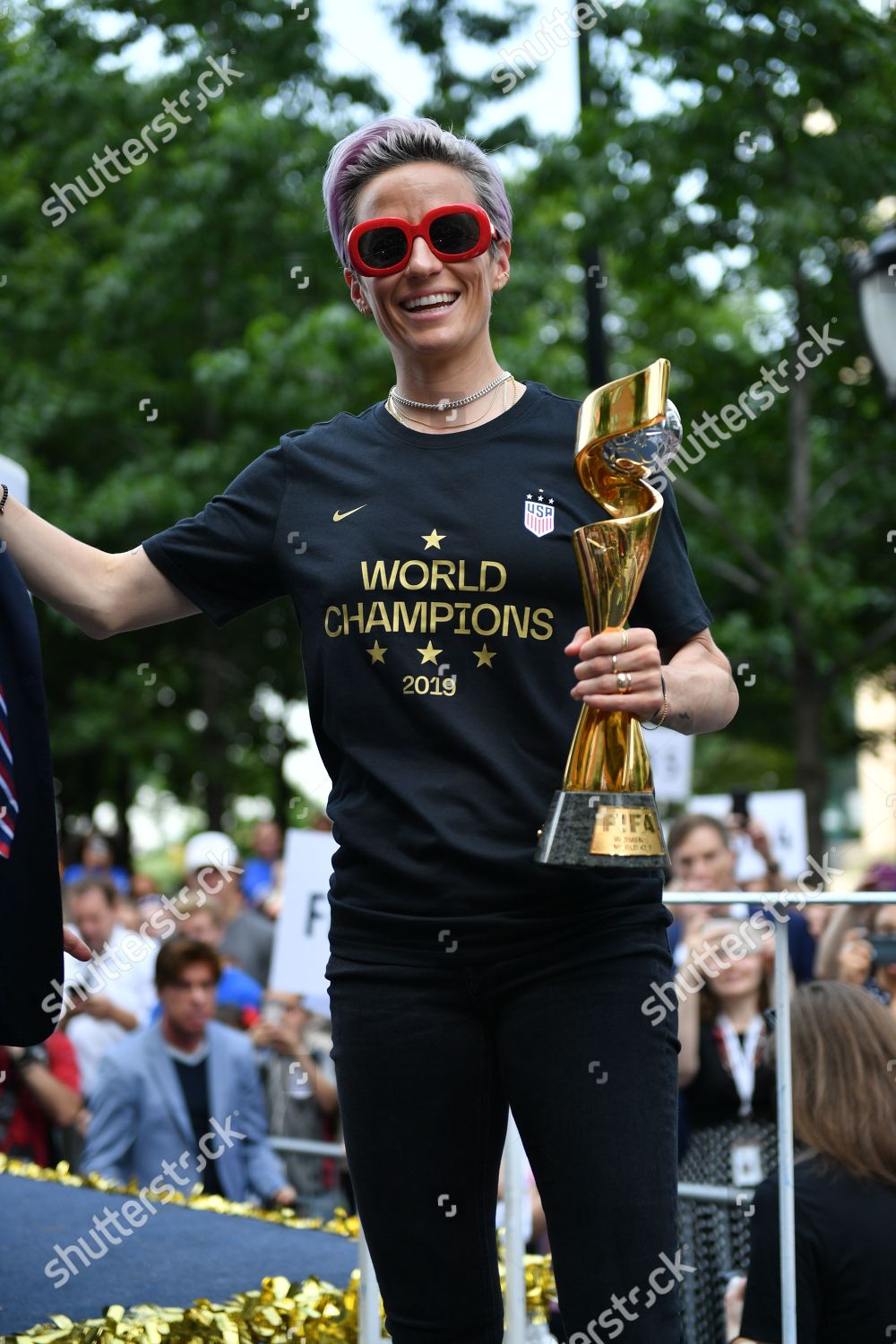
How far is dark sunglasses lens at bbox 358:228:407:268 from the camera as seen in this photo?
7.02 ft

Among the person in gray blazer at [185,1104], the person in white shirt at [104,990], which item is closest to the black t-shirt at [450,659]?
the person in gray blazer at [185,1104]

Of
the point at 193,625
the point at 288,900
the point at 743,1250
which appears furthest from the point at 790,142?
the point at 193,625

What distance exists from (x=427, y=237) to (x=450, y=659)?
0.56 meters

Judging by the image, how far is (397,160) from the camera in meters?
2.19

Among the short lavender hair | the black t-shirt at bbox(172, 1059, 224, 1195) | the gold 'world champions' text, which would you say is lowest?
the black t-shirt at bbox(172, 1059, 224, 1195)

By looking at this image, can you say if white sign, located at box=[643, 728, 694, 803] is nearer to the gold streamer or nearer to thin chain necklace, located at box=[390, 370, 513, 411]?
the gold streamer

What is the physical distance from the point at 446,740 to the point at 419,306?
0.59m

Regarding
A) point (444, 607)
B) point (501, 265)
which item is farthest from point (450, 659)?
point (501, 265)

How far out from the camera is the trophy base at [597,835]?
1.89 m

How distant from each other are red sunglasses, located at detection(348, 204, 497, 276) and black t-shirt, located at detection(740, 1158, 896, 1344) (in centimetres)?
218

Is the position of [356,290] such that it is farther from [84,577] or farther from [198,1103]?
[198,1103]

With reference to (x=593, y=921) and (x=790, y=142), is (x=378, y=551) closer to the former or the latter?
(x=593, y=921)

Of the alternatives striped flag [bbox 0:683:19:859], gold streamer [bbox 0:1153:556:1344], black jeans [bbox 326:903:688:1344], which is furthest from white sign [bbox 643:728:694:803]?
black jeans [bbox 326:903:688:1344]

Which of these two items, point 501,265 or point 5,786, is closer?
point 501,265
